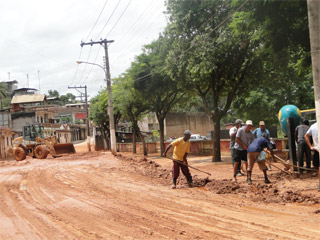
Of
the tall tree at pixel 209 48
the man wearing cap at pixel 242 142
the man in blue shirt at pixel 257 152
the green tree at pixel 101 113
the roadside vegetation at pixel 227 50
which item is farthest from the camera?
the green tree at pixel 101 113

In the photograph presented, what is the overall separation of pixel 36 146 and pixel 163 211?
954 inches

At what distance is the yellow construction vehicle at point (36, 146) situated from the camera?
28.2m

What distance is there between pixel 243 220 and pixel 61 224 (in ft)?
10.4

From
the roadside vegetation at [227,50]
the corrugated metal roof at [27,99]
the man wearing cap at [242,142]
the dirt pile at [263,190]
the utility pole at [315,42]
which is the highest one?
the corrugated metal roof at [27,99]

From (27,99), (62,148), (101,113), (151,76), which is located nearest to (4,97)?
(27,99)

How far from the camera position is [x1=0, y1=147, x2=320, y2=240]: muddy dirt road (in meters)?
5.44

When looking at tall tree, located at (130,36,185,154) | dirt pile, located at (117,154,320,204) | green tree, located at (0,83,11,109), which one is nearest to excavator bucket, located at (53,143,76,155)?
tall tree, located at (130,36,185,154)

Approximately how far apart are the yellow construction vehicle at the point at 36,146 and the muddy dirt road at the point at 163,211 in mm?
17775

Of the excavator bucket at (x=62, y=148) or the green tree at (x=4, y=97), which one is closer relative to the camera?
the excavator bucket at (x=62, y=148)

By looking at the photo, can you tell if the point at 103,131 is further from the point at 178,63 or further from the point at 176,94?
the point at 178,63

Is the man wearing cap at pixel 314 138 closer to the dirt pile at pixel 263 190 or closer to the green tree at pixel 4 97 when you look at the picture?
the dirt pile at pixel 263 190

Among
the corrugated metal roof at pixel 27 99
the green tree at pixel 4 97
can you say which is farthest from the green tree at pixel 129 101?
the green tree at pixel 4 97

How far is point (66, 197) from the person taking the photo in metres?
9.20

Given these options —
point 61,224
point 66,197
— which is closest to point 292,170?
point 66,197
